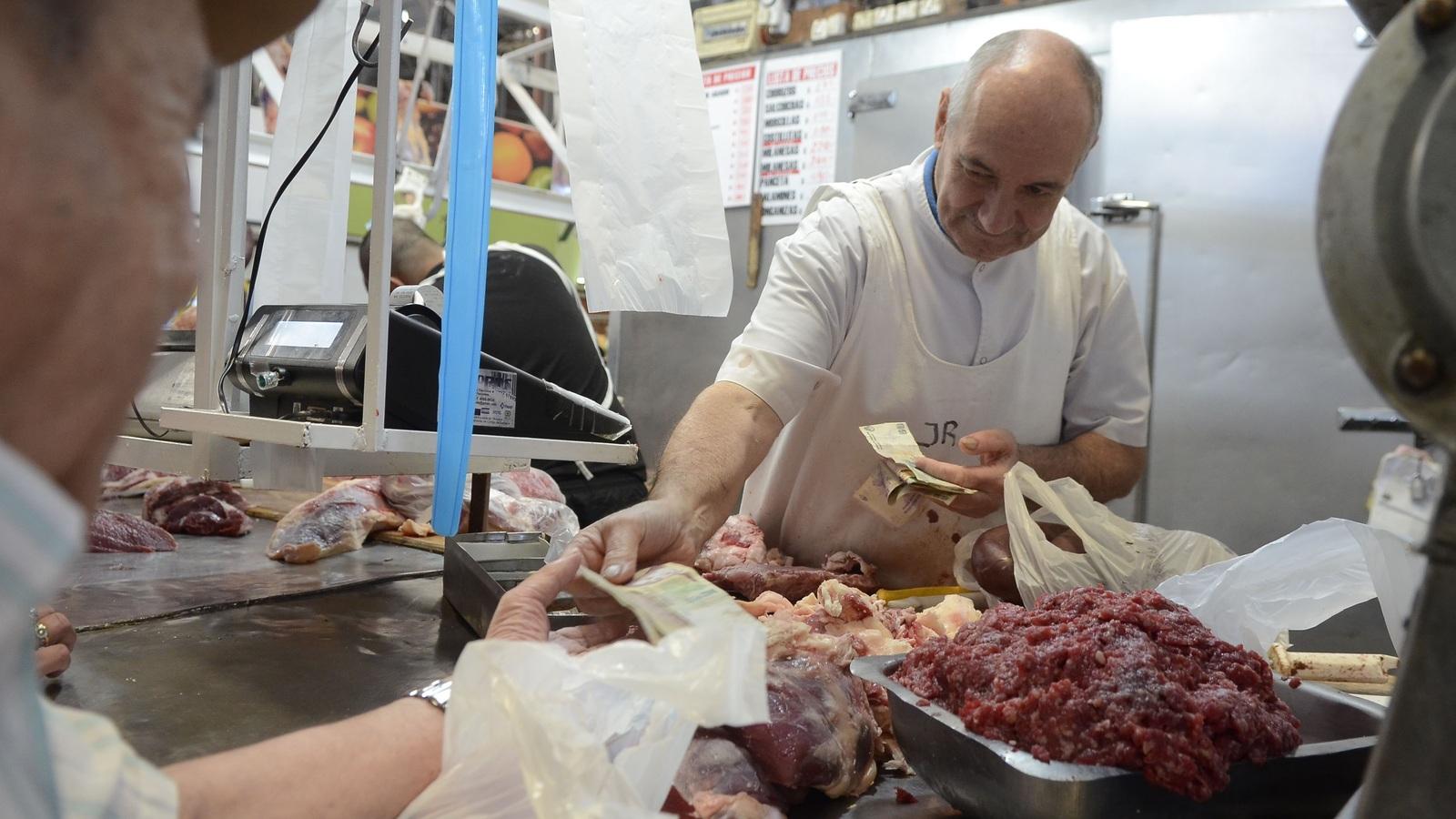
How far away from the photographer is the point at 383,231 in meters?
2.20

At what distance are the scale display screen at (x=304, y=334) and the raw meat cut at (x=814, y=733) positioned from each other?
4.91ft

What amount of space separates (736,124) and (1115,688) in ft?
17.8

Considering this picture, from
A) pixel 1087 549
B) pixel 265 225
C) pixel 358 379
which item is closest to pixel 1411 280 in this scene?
pixel 1087 549

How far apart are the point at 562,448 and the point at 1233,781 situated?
6.59 feet

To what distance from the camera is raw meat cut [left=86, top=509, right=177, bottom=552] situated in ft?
9.84

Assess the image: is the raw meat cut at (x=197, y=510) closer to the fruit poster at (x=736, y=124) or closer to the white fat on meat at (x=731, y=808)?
the white fat on meat at (x=731, y=808)

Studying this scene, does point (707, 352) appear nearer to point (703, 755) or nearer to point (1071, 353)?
point (1071, 353)

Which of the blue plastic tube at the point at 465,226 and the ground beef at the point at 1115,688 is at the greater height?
the blue plastic tube at the point at 465,226

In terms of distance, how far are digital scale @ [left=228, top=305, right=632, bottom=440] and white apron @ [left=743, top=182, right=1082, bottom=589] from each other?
698 millimetres

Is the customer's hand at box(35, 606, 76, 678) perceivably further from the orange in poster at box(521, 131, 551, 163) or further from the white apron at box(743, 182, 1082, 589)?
the orange in poster at box(521, 131, 551, 163)

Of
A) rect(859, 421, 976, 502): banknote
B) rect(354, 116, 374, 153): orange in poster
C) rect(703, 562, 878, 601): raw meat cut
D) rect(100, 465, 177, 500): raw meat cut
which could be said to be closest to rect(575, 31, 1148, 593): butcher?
rect(859, 421, 976, 502): banknote

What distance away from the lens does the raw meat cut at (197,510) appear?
3.47 metres

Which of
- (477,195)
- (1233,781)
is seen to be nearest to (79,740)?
(1233,781)

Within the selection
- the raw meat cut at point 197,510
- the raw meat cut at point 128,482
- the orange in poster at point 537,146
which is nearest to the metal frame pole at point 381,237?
the raw meat cut at point 197,510
